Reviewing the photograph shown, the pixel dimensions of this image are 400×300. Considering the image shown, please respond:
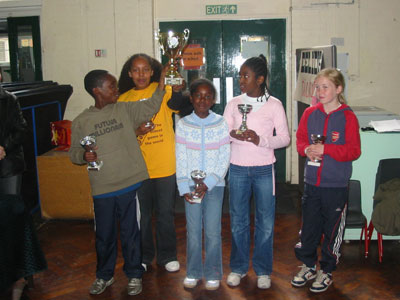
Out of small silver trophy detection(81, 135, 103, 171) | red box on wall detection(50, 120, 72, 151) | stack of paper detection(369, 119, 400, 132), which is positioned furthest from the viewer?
red box on wall detection(50, 120, 72, 151)

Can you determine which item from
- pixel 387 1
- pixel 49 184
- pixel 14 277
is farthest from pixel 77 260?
pixel 387 1

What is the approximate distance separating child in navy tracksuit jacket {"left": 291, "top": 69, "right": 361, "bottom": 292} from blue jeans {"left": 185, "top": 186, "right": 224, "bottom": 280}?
0.64 meters

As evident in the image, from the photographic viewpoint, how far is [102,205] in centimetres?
286

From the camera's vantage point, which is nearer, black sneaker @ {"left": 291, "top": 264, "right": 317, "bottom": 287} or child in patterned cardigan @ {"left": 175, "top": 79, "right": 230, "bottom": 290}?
child in patterned cardigan @ {"left": 175, "top": 79, "right": 230, "bottom": 290}

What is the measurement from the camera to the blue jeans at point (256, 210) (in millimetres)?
2859

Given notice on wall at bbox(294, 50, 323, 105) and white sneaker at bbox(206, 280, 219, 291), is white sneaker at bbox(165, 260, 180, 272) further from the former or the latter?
notice on wall at bbox(294, 50, 323, 105)

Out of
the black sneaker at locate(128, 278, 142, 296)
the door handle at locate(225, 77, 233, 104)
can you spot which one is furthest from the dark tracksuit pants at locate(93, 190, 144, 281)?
the door handle at locate(225, 77, 233, 104)

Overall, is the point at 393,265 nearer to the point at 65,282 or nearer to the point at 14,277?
the point at 65,282

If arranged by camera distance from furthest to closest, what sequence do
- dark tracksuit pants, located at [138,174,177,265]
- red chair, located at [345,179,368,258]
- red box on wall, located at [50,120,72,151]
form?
red box on wall, located at [50,120,72,151] → red chair, located at [345,179,368,258] → dark tracksuit pants, located at [138,174,177,265]

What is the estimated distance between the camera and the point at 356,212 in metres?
3.64

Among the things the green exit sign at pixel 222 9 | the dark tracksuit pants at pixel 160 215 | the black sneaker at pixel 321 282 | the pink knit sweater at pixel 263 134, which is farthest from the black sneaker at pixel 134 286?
the green exit sign at pixel 222 9

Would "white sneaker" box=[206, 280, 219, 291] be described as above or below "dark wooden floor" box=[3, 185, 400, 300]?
above

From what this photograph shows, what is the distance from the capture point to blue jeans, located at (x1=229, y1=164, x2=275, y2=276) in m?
2.86

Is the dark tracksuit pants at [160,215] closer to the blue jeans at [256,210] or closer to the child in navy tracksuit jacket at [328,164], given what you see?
the blue jeans at [256,210]
